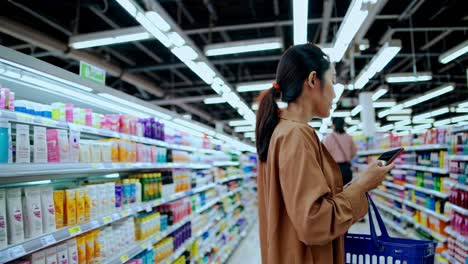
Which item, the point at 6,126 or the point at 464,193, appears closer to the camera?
the point at 6,126

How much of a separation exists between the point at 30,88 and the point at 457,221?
494 cm

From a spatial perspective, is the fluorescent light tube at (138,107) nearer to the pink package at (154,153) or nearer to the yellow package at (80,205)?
the pink package at (154,153)

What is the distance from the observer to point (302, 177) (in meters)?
1.25

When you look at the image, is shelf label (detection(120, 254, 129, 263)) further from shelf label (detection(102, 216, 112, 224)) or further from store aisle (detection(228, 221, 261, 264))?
store aisle (detection(228, 221, 261, 264))

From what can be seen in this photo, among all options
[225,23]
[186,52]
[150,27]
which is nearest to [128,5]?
[150,27]

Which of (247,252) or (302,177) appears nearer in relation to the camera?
(302,177)

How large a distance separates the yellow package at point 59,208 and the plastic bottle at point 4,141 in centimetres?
52

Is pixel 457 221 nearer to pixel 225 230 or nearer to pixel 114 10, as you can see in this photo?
pixel 225 230

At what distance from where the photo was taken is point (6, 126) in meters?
1.93

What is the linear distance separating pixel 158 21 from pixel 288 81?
3359 mm

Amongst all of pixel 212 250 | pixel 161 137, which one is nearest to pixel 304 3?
pixel 161 137

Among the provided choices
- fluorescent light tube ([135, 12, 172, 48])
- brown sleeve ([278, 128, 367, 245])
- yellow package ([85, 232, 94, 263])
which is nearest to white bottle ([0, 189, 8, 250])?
yellow package ([85, 232, 94, 263])

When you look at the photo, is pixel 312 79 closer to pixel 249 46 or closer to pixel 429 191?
pixel 249 46

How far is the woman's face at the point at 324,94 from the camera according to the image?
4.91 feet
